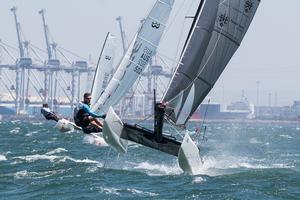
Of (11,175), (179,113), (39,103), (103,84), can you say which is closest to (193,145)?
(179,113)

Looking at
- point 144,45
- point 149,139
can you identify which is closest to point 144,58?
point 144,45

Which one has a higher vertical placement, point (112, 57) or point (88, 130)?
point (112, 57)

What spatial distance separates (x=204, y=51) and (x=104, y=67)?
18303 millimetres

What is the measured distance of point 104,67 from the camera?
37.8 metres

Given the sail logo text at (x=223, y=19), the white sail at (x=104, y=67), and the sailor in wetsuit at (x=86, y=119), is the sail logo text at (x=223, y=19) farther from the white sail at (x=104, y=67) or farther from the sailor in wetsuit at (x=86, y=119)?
the white sail at (x=104, y=67)

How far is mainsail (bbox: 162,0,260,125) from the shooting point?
64.3 feet

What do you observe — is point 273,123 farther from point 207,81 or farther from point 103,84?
point 207,81

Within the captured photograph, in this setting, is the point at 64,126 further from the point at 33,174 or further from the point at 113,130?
the point at 113,130

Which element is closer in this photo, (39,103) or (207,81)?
(207,81)

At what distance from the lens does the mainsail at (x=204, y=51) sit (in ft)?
64.3

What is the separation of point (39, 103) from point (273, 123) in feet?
178

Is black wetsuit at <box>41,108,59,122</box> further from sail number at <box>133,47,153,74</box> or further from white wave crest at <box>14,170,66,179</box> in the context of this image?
sail number at <box>133,47,153,74</box>

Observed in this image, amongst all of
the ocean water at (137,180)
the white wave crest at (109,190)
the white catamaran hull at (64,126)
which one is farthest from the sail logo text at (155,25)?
the white wave crest at (109,190)

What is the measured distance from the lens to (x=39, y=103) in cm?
18538
